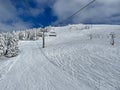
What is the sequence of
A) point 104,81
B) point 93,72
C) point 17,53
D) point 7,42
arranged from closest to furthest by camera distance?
point 104,81 < point 93,72 < point 17,53 < point 7,42

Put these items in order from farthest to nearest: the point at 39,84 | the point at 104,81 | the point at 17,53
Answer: the point at 17,53 → the point at 39,84 → the point at 104,81

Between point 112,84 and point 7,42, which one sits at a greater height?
point 7,42

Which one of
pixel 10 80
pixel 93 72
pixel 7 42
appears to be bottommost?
pixel 10 80

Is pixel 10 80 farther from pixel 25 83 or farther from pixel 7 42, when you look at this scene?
pixel 7 42

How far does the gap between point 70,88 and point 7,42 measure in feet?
87.7

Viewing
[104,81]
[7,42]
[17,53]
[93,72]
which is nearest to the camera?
[104,81]

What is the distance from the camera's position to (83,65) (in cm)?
1625

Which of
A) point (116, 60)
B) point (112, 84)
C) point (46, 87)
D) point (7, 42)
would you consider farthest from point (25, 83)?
point (7, 42)

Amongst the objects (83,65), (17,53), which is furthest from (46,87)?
(17,53)

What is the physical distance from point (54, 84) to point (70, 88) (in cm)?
166

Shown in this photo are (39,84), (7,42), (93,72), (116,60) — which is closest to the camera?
(39,84)

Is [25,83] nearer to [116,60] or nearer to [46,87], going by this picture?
[46,87]

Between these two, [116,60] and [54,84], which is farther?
[116,60]

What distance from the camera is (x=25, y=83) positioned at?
515 inches
